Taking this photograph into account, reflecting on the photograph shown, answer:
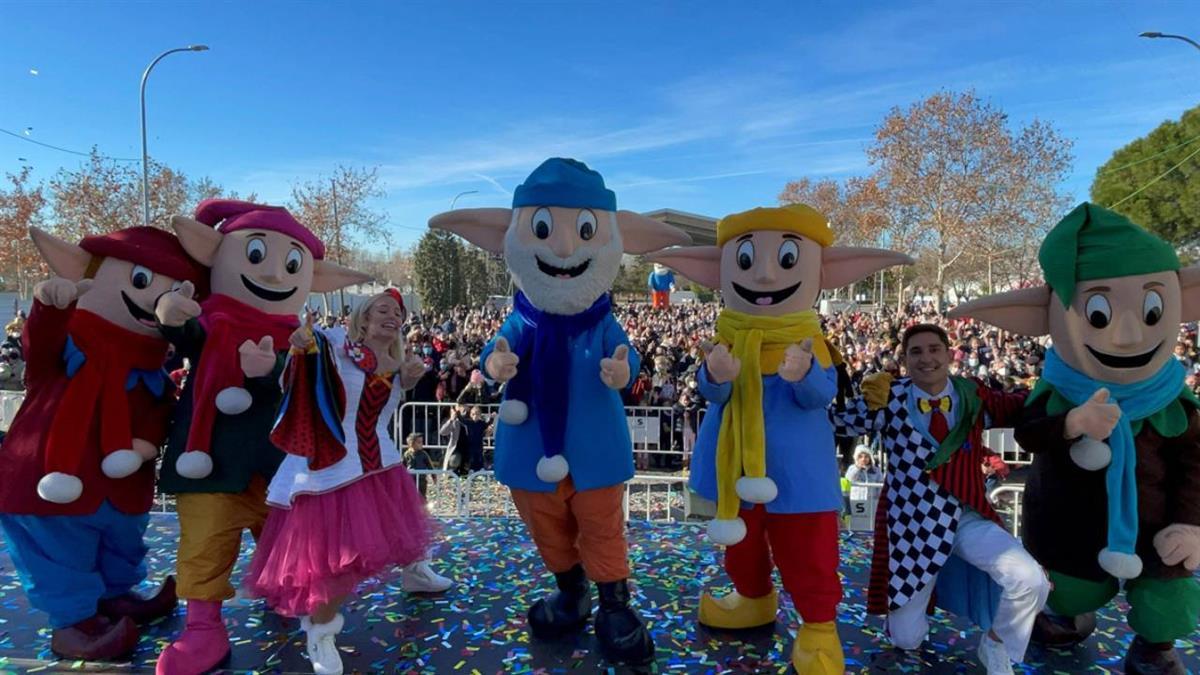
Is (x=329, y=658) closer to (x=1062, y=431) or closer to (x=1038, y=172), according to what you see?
(x=1062, y=431)

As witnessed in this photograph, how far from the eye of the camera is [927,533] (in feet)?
9.14

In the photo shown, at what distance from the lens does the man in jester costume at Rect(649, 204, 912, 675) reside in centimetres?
269

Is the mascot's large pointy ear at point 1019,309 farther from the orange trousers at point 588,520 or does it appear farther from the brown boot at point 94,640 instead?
the brown boot at point 94,640

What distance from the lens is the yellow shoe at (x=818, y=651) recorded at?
8.66 feet

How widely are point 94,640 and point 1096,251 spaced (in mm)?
4187

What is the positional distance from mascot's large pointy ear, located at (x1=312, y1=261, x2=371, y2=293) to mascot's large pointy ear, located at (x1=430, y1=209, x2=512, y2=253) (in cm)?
52

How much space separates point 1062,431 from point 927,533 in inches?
24.3

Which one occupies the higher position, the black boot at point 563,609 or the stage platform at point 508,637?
the black boot at point 563,609

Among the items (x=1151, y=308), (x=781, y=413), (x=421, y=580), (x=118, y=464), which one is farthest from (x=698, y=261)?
(x=118, y=464)

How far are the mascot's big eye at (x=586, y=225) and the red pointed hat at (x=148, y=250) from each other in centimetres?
172

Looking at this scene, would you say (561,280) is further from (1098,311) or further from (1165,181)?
(1165,181)

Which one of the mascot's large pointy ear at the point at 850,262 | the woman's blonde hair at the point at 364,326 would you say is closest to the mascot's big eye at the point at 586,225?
the woman's blonde hair at the point at 364,326

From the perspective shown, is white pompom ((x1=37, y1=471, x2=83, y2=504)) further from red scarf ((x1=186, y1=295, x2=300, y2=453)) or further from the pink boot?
the pink boot

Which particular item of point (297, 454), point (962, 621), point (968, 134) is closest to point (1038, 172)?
point (968, 134)
